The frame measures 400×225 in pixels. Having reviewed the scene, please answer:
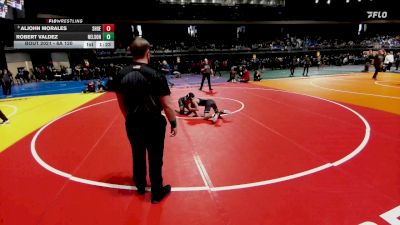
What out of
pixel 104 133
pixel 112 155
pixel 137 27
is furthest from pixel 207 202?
pixel 137 27

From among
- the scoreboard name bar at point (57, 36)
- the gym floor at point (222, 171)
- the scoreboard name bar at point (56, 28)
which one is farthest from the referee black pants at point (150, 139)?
the scoreboard name bar at point (56, 28)

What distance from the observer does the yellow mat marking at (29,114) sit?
7.28 meters

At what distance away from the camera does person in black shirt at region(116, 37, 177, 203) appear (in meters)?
3.37

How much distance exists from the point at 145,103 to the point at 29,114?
8.75 metres

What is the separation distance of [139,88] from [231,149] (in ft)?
9.54

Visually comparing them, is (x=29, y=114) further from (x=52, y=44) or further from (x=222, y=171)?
(x=222, y=171)

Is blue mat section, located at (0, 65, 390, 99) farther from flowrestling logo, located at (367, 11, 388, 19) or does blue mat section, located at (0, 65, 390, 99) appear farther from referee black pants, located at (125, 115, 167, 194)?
flowrestling logo, located at (367, 11, 388, 19)

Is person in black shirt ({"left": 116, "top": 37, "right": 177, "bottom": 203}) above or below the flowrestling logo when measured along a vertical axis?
below

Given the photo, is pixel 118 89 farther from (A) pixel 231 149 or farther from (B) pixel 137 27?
(B) pixel 137 27

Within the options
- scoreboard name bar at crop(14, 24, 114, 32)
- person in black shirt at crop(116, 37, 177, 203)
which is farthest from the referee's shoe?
scoreboard name bar at crop(14, 24, 114, 32)

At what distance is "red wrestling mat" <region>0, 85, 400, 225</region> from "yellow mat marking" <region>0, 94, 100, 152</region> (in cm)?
54

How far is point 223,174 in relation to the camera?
446 cm

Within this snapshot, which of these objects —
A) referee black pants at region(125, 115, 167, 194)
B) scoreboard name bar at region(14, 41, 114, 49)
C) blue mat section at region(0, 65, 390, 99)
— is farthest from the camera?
blue mat section at region(0, 65, 390, 99)
